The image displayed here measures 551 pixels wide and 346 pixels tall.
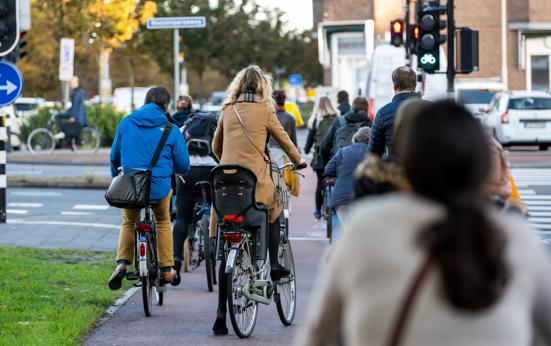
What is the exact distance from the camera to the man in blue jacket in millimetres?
9523

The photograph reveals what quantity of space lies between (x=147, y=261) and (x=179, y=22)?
53.6 feet

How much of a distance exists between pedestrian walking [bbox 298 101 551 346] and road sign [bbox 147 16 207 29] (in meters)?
22.2

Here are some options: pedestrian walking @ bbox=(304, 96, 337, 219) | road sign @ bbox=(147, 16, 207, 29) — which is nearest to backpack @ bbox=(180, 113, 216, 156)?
pedestrian walking @ bbox=(304, 96, 337, 219)

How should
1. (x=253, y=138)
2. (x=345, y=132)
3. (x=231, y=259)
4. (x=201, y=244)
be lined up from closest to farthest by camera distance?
(x=231, y=259) → (x=253, y=138) → (x=201, y=244) → (x=345, y=132)

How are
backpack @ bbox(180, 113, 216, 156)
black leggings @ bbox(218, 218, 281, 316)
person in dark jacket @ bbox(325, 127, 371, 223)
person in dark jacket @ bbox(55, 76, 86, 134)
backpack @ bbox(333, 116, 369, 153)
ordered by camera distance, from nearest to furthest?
black leggings @ bbox(218, 218, 281, 316)
person in dark jacket @ bbox(325, 127, 371, 223)
backpack @ bbox(180, 113, 216, 156)
backpack @ bbox(333, 116, 369, 153)
person in dark jacket @ bbox(55, 76, 86, 134)

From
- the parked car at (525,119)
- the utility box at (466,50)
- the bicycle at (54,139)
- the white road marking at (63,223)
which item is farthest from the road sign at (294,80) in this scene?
the white road marking at (63,223)

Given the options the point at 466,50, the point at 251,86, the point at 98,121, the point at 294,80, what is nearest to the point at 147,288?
the point at 251,86

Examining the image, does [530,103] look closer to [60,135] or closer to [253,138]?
[60,135]

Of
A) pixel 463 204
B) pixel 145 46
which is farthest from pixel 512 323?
pixel 145 46

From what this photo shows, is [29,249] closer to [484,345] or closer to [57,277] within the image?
[57,277]

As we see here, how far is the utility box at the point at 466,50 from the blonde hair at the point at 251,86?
12.4 meters

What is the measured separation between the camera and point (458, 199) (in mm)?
2771

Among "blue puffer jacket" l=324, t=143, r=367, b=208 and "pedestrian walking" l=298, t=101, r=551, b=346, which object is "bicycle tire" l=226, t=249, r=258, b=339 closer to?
"blue puffer jacket" l=324, t=143, r=367, b=208

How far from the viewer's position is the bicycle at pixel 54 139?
33750mm
